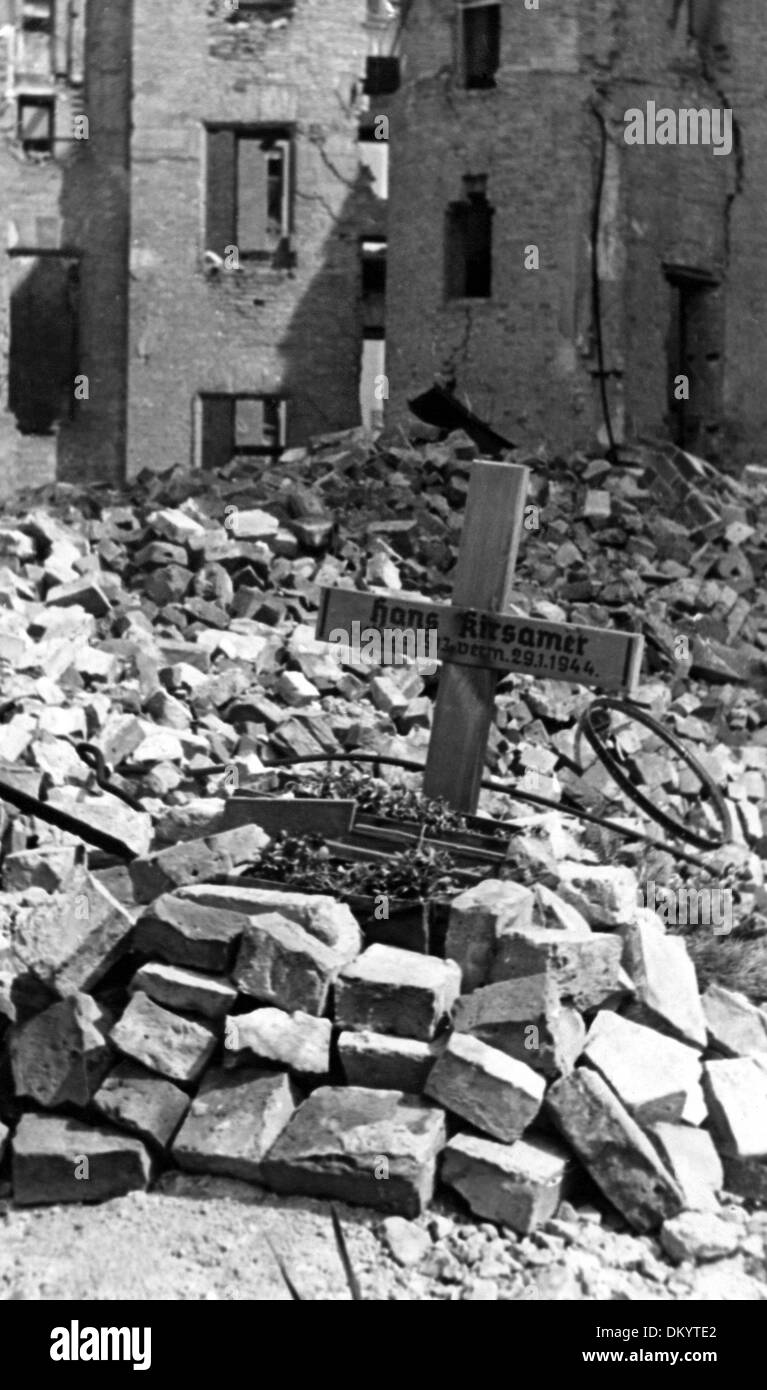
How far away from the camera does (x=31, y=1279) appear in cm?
529

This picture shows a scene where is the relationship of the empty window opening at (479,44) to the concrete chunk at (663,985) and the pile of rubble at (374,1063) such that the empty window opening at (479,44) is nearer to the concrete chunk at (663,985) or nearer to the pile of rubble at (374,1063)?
the concrete chunk at (663,985)

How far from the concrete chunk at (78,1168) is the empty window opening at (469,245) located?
59.2 ft

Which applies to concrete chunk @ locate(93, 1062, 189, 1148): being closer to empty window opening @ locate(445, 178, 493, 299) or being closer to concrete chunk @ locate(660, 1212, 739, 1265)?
concrete chunk @ locate(660, 1212, 739, 1265)

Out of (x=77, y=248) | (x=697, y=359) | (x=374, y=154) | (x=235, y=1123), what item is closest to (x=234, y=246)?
(x=77, y=248)

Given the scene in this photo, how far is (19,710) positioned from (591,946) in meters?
6.46

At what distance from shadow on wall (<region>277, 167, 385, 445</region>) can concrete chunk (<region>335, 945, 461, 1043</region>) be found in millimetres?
21282

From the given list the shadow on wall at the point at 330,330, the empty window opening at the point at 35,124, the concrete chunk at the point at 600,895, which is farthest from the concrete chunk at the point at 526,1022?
the empty window opening at the point at 35,124

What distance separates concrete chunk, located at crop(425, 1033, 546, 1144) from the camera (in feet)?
18.5

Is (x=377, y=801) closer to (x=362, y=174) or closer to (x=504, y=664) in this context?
(x=504, y=664)

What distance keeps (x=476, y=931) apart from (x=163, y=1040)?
1027 mm

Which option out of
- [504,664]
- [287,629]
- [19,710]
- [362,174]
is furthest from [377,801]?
[362,174]

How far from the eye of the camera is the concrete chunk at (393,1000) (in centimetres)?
588

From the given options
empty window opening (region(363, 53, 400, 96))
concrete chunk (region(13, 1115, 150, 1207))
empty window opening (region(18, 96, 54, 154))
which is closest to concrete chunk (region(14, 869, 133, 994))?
concrete chunk (region(13, 1115, 150, 1207))

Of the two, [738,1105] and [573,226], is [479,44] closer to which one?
[573,226]
